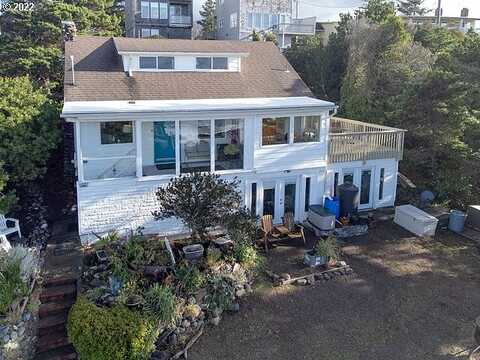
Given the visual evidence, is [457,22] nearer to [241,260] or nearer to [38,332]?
[241,260]

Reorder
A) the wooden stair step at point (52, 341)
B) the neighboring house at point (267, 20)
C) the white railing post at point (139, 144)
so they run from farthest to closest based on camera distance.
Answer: the neighboring house at point (267, 20)
the white railing post at point (139, 144)
the wooden stair step at point (52, 341)

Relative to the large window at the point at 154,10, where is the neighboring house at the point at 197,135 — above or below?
below

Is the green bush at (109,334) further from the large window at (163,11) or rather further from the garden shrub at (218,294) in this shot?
the large window at (163,11)

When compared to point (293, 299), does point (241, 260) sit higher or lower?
higher

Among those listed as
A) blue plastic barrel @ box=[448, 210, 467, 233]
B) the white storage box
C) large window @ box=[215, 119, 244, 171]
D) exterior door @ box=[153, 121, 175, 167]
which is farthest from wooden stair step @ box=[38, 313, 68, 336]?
blue plastic barrel @ box=[448, 210, 467, 233]

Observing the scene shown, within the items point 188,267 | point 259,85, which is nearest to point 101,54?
point 259,85

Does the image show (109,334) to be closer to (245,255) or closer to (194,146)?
(245,255)

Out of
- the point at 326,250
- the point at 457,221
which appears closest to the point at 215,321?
the point at 326,250

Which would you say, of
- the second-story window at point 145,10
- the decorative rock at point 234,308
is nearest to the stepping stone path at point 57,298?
the decorative rock at point 234,308
